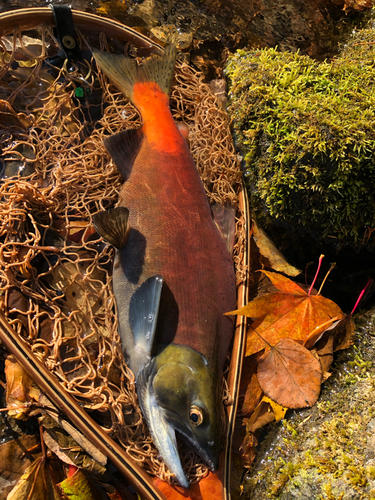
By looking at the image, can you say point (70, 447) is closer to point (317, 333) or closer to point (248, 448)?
point (248, 448)

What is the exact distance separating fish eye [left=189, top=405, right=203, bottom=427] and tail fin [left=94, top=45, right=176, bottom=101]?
240cm

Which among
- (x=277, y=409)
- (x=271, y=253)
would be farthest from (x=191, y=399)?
(x=271, y=253)

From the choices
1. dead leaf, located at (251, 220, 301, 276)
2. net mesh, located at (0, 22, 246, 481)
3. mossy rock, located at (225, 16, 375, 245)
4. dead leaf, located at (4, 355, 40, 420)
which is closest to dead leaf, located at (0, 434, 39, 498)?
dead leaf, located at (4, 355, 40, 420)

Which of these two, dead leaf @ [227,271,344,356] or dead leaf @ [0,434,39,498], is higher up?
dead leaf @ [227,271,344,356]

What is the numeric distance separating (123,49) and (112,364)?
108 inches

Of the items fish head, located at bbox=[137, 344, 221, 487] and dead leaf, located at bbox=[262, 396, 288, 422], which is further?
dead leaf, located at bbox=[262, 396, 288, 422]

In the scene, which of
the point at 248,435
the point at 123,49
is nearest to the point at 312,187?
the point at 248,435

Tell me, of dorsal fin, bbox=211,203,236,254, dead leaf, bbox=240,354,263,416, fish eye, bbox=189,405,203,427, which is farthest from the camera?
dorsal fin, bbox=211,203,236,254

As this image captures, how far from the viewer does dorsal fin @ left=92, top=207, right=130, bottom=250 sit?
8.21ft

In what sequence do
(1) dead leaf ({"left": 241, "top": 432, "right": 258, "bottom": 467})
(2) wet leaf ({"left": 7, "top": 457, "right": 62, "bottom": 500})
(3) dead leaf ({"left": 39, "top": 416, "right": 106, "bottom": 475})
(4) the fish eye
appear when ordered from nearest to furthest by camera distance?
(4) the fish eye
(2) wet leaf ({"left": 7, "top": 457, "right": 62, "bottom": 500})
(3) dead leaf ({"left": 39, "top": 416, "right": 106, "bottom": 475})
(1) dead leaf ({"left": 241, "top": 432, "right": 258, "bottom": 467})

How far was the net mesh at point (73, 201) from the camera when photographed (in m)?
2.49

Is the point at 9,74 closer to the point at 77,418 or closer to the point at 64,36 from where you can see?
the point at 64,36

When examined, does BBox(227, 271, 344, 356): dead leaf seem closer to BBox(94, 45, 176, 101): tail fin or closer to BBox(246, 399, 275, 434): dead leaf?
BBox(246, 399, 275, 434): dead leaf

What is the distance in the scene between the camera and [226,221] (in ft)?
9.97
